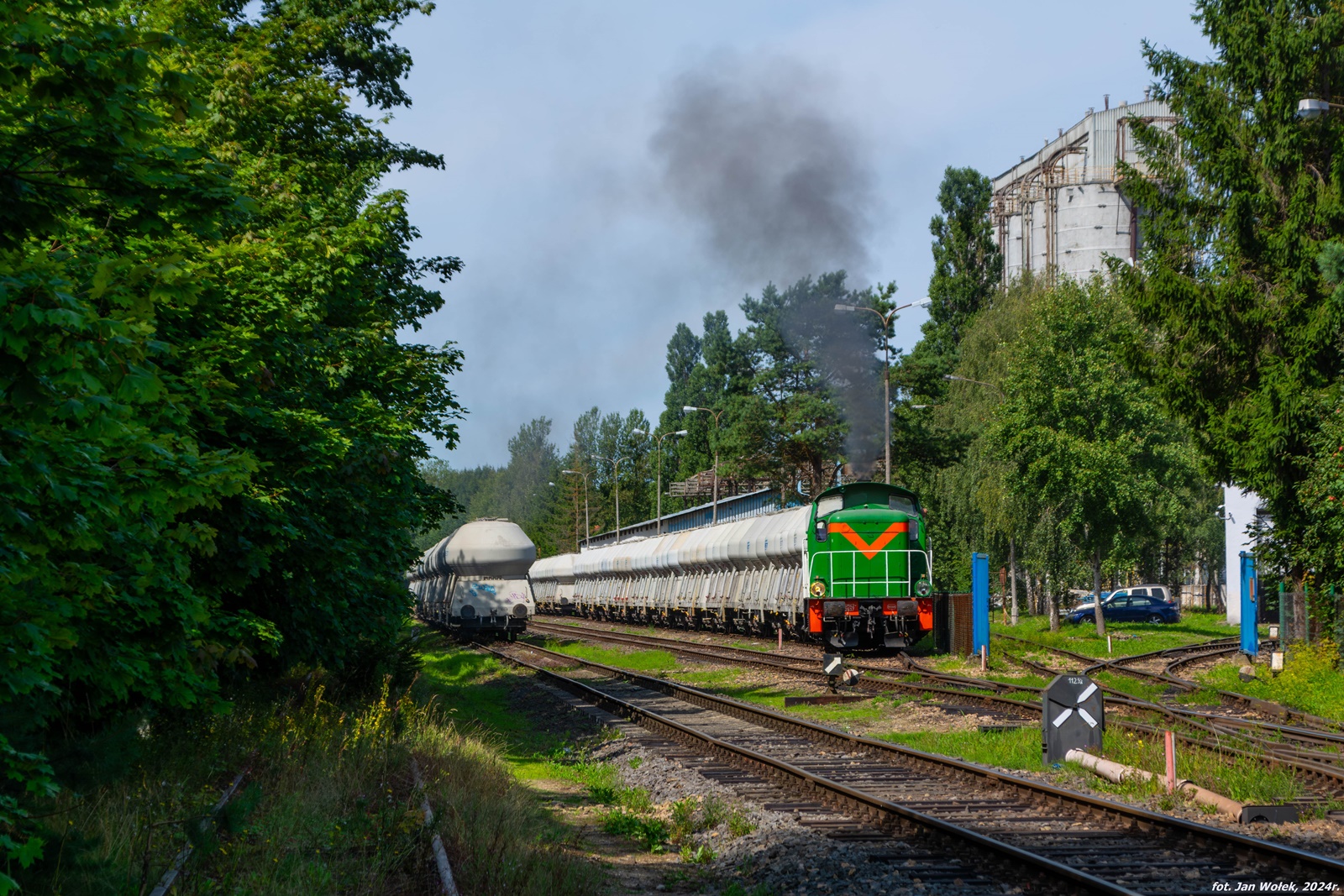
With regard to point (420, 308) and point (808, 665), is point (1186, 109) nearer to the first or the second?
point (808, 665)

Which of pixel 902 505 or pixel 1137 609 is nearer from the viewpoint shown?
pixel 902 505

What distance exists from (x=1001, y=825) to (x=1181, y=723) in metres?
6.52

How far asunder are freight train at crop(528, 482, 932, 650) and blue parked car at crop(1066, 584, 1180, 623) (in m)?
17.5

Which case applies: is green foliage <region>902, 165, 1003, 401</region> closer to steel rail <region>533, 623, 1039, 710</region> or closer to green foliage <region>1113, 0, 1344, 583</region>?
steel rail <region>533, 623, 1039, 710</region>

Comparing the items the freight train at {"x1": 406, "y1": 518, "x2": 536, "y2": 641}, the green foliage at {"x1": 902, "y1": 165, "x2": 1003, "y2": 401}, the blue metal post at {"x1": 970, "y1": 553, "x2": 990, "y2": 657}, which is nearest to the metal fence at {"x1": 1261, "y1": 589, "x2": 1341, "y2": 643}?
the blue metal post at {"x1": 970, "y1": 553, "x2": 990, "y2": 657}

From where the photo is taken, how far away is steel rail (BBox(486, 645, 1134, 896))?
741cm

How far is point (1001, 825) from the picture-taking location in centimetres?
946

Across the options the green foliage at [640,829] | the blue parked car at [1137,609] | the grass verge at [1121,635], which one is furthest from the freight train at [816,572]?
the blue parked car at [1137,609]

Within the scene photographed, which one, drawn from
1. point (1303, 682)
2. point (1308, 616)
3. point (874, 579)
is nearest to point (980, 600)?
point (874, 579)

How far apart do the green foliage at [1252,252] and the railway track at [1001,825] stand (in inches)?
492

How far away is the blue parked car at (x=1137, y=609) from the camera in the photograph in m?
49.1

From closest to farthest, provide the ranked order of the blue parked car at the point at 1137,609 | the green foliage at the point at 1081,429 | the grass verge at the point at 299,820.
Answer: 1. the grass verge at the point at 299,820
2. the green foliage at the point at 1081,429
3. the blue parked car at the point at 1137,609

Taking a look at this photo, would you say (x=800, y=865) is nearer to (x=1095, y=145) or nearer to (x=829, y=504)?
(x=829, y=504)

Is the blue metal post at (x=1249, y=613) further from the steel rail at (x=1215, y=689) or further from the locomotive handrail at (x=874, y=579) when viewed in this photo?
the locomotive handrail at (x=874, y=579)
